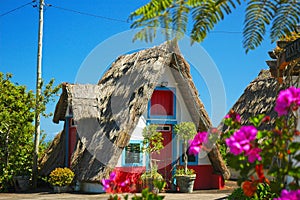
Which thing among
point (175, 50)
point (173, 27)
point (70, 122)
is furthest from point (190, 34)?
point (70, 122)

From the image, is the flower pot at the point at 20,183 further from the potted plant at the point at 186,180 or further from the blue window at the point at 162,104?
the potted plant at the point at 186,180

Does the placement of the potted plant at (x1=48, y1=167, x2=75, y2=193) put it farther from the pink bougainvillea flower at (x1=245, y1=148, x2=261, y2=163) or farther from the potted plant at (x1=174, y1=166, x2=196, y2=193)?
the pink bougainvillea flower at (x1=245, y1=148, x2=261, y2=163)

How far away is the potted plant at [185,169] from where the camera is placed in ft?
47.9

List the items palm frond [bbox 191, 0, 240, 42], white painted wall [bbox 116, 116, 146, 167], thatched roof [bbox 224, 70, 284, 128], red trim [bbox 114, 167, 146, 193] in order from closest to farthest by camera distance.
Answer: palm frond [bbox 191, 0, 240, 42]
red trim [bbox 114, 167, 146, 193]
white painted wall [bbox 116, 116, 146, 167]
thatched roof [bbox 224, 70, 284, 128]

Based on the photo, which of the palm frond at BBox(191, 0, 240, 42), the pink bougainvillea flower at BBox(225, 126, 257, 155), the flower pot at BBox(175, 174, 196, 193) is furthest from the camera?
the flower pot at BBox(175, 174, 196, 193)

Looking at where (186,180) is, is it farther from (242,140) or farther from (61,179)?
(242,140)

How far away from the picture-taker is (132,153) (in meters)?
15.2

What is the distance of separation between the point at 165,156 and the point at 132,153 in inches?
55.4

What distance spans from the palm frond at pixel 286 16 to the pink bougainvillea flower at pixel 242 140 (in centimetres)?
135

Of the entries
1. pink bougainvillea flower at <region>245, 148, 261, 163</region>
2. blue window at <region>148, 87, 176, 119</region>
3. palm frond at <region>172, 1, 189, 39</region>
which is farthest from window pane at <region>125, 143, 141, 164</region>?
pink bougainvillea flower at <region>245, 148, 261, 163</region>

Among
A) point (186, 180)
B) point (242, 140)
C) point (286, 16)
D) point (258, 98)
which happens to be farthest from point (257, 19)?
point (258, 98)

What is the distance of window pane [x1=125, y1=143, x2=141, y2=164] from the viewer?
596 inches

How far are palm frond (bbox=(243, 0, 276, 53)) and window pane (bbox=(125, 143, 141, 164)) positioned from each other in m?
11.1

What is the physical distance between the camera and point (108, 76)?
17281 millimetres
